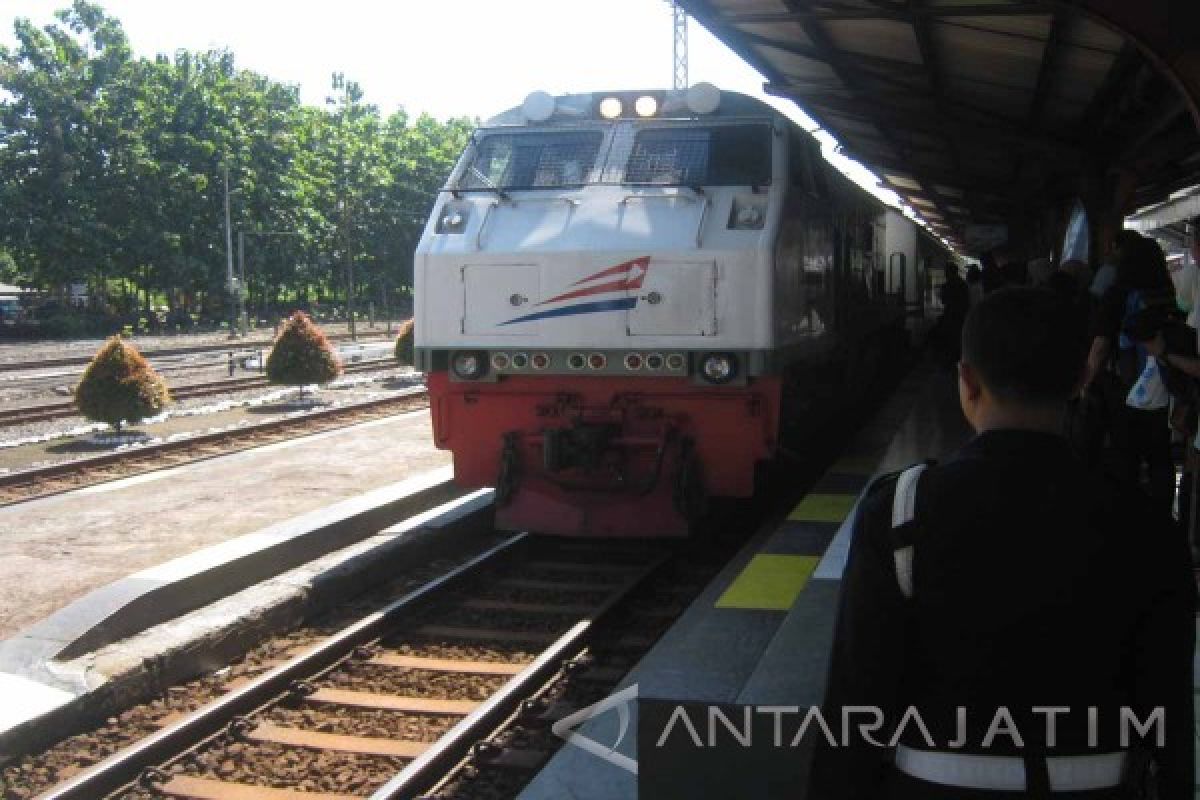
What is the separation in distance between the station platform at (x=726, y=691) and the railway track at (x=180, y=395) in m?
13.5

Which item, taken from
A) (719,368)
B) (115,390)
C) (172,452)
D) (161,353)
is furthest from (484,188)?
(161,353)

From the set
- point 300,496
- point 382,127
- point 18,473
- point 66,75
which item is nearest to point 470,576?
point 300,496

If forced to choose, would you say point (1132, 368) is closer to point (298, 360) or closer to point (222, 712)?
point (222, 712)

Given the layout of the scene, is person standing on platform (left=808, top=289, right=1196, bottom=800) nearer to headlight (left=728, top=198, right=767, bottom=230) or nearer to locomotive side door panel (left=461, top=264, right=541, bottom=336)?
headlight (left=728, top=198, right=767, bottom=230)

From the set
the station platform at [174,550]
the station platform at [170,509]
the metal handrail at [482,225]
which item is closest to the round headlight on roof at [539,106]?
the metal handrail at [482,225]

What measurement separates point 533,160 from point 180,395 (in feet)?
44.4

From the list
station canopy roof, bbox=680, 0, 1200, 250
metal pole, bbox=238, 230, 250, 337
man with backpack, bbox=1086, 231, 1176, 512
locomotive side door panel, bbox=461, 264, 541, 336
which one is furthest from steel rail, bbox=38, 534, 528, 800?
metal pole, bbox=238, 230, 250, 337

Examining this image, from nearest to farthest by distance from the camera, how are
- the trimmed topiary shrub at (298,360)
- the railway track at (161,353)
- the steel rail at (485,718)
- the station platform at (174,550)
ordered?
the steel rail at (485,718) → the station platform at (174,550) → the trimmed topiary shrub at (298,360) → the railway track at (161,353)

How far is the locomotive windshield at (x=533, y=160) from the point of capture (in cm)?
874

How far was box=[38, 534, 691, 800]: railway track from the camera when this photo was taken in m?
5.08

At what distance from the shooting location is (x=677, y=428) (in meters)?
8.05

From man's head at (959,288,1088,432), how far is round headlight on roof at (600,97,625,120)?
7.14 m

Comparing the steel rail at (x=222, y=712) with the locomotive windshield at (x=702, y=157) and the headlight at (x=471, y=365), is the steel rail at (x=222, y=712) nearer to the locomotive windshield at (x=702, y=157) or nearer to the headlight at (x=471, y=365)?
the headlight at (x=471, y=365)

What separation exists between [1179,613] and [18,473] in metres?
11.8
